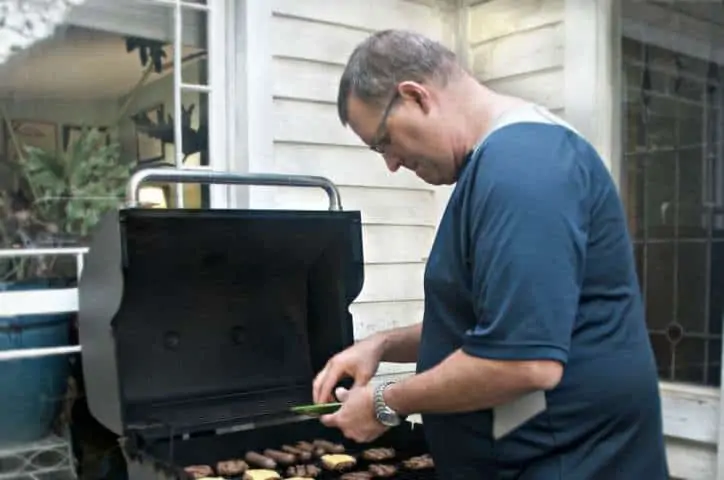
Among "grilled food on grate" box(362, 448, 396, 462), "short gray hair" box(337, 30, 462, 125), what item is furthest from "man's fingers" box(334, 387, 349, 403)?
"short gray hair" box(337, 30, 462, 125)

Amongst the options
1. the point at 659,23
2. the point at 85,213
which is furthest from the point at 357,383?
the point at 659,23

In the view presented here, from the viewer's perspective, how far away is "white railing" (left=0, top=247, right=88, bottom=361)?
89.5 inches

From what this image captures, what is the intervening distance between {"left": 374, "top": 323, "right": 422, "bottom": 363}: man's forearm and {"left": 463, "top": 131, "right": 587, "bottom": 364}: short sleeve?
601mm

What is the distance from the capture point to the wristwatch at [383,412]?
1358mm

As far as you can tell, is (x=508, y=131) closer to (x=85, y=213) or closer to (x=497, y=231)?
(x=497, y=231)

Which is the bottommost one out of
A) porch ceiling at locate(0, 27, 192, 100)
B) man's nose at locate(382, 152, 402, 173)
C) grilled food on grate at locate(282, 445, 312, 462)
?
grilled food on grate at locate(282, 445, 312, 462)

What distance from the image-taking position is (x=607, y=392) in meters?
1.24

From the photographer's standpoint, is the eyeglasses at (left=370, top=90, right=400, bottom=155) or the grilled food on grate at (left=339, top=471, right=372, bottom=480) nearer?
the eyeglasses at (left=370, top=90, right=400, bottom=155)

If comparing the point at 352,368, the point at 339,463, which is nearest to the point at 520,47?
the point at 352,368

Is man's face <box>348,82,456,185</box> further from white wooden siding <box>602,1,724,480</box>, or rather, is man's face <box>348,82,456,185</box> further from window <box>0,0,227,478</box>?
white wooden siding <box>602,1,724,480</box>

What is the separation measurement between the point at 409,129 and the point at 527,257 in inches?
14.0

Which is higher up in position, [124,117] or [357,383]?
[124,117]

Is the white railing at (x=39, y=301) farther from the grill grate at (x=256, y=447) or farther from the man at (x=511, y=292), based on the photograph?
the man at (x=511, y=292)

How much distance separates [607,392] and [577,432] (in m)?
0.08
